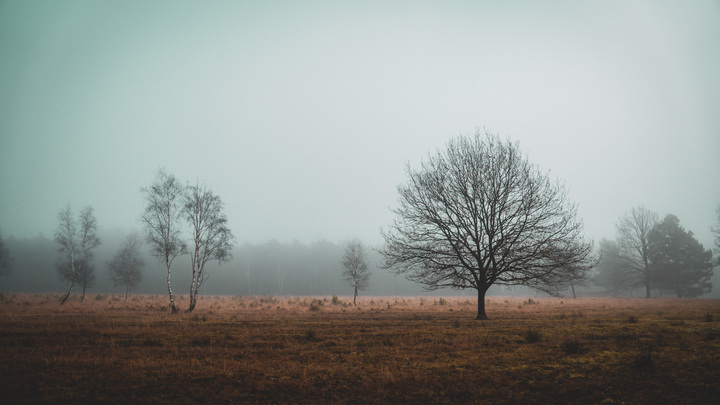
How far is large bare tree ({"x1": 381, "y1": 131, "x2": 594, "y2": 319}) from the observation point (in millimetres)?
15664

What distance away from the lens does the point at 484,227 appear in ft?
54.2

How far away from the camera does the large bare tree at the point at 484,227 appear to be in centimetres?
1566

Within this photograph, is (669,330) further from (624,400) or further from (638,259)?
(638,259)

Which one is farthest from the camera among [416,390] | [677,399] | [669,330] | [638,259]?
[638,259]

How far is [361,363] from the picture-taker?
6418 mm

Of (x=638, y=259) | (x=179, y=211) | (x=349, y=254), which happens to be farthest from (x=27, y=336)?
(x=638, y=259)

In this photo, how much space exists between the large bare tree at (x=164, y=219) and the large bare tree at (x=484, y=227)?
20.8 metres

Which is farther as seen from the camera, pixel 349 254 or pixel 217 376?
pixel 349 254

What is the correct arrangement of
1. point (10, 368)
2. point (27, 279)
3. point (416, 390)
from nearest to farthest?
point (416, 390) → point (10, 368) → point (27, 279)

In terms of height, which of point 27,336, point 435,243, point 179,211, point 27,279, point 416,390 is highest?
point 179,211

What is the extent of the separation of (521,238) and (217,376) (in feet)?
51.8

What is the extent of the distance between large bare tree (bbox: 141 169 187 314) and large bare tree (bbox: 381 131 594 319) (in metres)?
20.8

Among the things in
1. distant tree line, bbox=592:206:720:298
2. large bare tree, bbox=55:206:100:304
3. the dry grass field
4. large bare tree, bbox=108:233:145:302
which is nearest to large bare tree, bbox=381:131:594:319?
the dry grass field

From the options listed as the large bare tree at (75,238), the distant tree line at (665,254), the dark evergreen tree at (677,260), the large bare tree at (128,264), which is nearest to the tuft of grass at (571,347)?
the distant tree line at (665,254)
